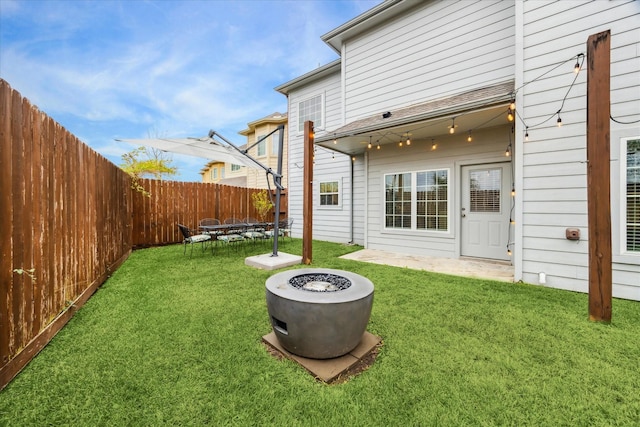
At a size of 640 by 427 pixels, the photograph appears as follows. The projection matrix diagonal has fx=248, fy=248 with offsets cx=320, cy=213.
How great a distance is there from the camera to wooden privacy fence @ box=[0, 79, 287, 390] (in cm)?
175

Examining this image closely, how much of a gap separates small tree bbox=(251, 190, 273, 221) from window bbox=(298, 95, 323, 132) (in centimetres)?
299

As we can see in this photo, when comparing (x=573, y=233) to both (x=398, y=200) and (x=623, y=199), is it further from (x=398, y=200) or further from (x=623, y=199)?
(x=398, y=200)

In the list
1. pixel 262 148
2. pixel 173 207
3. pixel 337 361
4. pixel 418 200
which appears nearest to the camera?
pixel 337 361

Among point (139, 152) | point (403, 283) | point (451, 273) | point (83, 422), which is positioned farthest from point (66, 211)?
point (139, 152)

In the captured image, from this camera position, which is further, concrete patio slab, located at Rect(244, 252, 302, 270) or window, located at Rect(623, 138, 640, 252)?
concrete patio slab, located at Rect(244, 252, 302, 270)

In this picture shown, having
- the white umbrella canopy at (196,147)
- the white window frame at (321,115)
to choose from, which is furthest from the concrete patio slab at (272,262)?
the white window frame at (321,115)

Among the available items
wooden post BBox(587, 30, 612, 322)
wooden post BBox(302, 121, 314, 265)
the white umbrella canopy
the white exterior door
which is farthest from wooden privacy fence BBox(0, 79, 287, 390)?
the white exterior door

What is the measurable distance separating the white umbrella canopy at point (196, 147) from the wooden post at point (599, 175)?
521 centimetres

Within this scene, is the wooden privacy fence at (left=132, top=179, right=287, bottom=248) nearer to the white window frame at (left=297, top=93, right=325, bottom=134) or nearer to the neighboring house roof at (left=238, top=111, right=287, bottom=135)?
the white window frame at (left=297, top=93, right=325, bottom=134)

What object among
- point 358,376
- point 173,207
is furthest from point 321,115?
point 358,376

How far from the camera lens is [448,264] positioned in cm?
511

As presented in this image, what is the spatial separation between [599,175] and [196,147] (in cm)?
592

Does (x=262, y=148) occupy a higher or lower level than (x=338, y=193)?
higher

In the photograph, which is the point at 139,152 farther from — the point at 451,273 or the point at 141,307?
the point at 451,273
